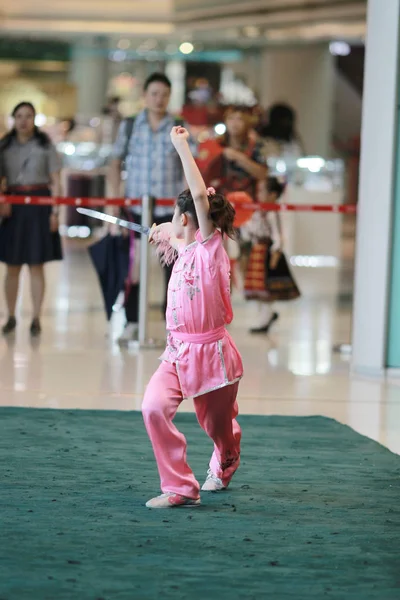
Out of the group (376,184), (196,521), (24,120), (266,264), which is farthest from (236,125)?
(196,521)

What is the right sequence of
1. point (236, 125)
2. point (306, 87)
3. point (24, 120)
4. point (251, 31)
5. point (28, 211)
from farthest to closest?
point (306, 87), point (251, 31), point (236, 125), point (28, 211), point (24, 120)

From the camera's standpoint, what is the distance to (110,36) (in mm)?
22219

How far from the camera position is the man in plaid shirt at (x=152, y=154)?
890cm

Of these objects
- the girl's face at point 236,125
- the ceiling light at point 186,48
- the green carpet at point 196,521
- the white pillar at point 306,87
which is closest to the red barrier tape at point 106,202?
the girl's face at point 236,125

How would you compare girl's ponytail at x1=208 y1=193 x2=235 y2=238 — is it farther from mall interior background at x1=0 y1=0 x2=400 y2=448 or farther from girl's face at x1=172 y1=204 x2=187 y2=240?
mall interior background at x1=0 y1=0 x2=400 y2=448

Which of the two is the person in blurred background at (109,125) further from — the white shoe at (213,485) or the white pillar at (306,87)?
the white shoe at (213,485)

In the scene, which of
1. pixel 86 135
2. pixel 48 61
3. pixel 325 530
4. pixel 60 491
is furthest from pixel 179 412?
pixel 48 61

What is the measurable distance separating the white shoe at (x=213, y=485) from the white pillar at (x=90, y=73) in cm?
1850

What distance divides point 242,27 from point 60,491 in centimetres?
1785

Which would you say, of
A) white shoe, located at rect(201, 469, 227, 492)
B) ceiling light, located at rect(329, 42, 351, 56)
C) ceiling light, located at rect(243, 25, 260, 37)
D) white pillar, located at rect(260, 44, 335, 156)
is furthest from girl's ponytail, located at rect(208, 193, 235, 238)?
ceiling light, located at rect(329, 42, 351, 56)

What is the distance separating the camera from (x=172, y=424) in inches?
173

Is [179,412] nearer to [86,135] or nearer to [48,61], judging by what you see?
[86,135]

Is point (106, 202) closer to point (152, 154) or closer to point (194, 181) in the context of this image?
point (152, 154)

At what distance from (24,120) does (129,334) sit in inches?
67.9
